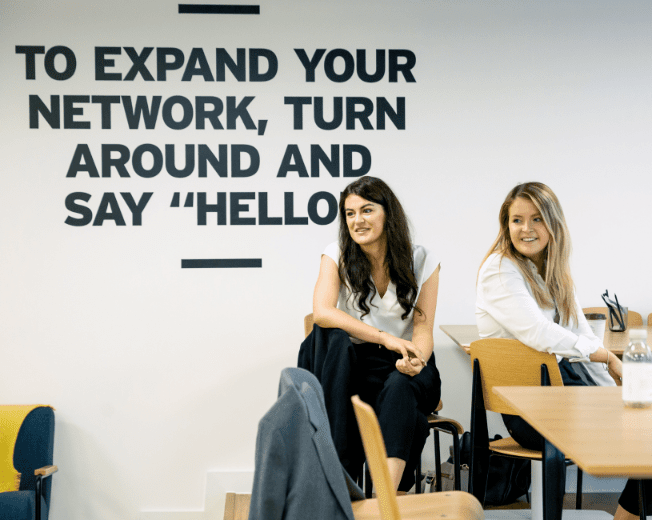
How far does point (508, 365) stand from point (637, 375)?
64 centimetres

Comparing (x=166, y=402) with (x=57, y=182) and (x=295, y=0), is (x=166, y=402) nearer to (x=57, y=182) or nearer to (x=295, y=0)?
(x=57, y=182)

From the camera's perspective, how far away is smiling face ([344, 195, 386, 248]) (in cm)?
245

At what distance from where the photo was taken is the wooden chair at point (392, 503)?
123 cm

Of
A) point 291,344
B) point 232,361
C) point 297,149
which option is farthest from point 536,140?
point 232,361

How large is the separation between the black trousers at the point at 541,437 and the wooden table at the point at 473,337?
0.30 meters

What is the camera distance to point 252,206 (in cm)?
322

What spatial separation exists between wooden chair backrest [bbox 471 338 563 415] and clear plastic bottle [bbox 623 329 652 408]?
524 mm

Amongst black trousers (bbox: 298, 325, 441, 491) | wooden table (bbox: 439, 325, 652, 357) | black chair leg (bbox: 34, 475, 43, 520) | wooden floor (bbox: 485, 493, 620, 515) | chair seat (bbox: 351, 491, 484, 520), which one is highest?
wooden table (bbox: 439, 325, 652, 357)

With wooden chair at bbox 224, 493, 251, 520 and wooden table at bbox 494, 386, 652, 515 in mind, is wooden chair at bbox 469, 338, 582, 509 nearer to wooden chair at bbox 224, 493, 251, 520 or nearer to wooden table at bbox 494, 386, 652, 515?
wooden table at bbox 494, 386, 652, 515

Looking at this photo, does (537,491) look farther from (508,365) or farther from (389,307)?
(389,307)

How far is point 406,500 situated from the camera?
5.87 feet

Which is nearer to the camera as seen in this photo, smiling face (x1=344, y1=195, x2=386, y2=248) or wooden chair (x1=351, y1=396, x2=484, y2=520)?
wooden chair (x1=351, y1=396, x2=484, y2=520)

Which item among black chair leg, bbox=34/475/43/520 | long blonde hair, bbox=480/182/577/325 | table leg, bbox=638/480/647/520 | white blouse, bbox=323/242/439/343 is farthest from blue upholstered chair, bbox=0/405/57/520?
table leg, bbox=638/480/647/520

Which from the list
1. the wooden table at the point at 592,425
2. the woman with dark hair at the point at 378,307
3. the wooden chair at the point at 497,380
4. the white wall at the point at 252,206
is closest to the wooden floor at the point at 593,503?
the white wall at the point at 252,206
